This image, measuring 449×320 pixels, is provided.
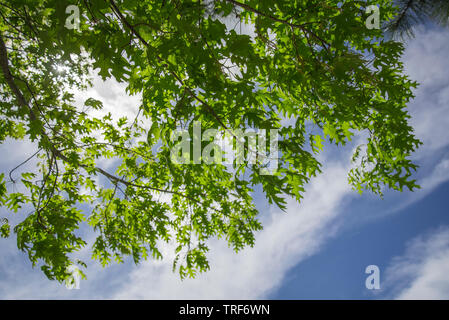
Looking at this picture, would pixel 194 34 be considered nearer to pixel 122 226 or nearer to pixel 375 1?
pixel 375 1

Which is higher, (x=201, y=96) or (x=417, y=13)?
(x=417, y=13)

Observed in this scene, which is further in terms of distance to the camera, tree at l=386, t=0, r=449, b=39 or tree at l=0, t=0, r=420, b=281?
tree at l=386, t=0, r=449, b=39

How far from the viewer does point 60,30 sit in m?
1.29

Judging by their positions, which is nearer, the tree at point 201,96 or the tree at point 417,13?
the tree at point 201,96

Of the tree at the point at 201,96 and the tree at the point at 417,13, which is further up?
→ the tree at the point at 417,13

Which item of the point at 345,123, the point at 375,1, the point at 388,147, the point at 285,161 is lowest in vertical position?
the point at 285,161

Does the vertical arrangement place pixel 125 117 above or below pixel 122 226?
above

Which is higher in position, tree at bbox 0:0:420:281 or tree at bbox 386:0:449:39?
tree at bbox 386:0:449:39

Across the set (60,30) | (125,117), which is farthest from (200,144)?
(125,117)
